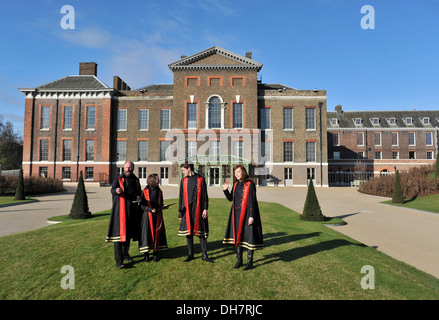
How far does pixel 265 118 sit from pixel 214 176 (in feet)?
32.9

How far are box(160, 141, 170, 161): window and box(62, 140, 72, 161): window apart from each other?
39.0 ft

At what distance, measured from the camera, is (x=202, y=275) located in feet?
14.7

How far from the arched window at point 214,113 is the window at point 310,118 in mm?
11400

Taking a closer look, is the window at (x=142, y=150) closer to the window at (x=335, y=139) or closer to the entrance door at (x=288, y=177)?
the entrance door at (x=288, y=177)

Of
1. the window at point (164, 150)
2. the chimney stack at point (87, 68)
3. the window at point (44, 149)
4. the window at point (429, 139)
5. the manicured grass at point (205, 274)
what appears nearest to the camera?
the manicured grass at point (205, 274)

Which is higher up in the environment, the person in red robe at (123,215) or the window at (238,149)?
the window at (238,149)

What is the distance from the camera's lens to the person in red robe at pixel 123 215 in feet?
15.9

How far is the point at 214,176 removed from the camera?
101 feet

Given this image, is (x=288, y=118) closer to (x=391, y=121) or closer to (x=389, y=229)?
(x=389, y=229)

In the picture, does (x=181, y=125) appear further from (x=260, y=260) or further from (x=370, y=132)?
(x=370, y=132)

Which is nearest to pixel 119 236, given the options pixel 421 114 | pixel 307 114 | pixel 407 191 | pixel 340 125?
pixel 407 191

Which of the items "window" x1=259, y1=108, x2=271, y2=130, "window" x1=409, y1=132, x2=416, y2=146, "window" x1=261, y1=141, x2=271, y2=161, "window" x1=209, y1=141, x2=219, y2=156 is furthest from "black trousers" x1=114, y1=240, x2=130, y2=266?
"window" x1=409, y1=132, x2=416, y2=146

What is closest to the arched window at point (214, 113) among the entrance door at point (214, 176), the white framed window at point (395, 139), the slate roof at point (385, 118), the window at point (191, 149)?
the window at point (191, 149)
